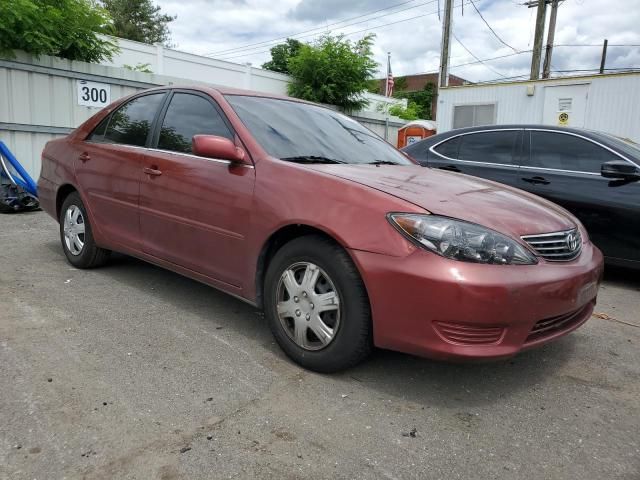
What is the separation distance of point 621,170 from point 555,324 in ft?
8.72

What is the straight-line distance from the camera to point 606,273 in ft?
18.3

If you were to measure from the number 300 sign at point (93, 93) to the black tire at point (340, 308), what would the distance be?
701 cm

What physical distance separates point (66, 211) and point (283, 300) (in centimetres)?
279

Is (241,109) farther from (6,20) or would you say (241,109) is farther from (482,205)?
(6,20)

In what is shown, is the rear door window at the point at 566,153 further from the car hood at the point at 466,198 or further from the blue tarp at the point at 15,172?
the blue tarp at the point at 15,172

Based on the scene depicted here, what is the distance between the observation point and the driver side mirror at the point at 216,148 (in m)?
3.08

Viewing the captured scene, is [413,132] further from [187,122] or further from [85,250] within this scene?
[187,122]

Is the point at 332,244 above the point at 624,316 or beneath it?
above

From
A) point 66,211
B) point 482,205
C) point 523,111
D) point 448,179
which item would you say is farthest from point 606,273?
point 523,111

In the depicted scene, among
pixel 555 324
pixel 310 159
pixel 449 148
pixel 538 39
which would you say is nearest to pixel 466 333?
pixel 555 324

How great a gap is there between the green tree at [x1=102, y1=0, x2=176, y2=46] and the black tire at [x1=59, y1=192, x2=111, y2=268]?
39.7 m

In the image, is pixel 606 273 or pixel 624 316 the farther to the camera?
pixel 606 273

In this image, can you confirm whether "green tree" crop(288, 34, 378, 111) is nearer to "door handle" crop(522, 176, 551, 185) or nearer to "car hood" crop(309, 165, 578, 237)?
"door handle" crop(522, 176, 551, 185)

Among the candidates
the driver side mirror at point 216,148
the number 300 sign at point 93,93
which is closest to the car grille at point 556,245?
the driver side mirror at point 216,148
